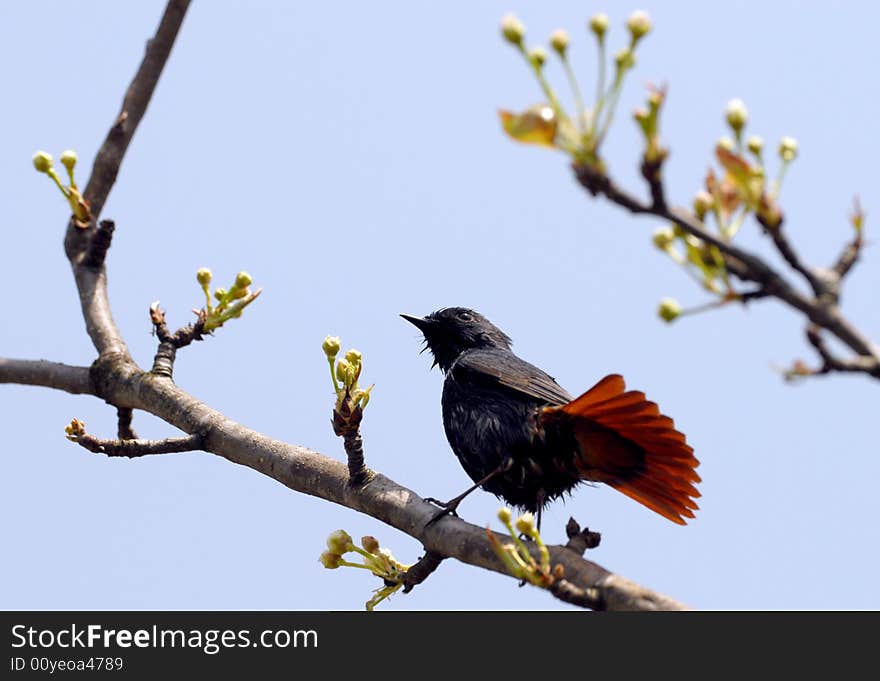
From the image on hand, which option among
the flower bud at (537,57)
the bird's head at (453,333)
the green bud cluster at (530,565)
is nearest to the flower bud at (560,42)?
the flower bud at (537,57)

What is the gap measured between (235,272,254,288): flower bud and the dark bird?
46.3 inches

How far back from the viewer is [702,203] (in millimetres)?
2512

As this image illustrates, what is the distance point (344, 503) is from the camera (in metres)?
4.10

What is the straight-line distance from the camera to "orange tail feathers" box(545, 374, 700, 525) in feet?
14.4

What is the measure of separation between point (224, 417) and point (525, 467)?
57.8 inches

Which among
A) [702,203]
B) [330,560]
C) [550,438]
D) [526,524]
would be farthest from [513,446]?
[702,203]

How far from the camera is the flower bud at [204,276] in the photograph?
175 inches

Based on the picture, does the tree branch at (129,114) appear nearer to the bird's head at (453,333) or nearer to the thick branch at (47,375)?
the thick branch at (47,375)

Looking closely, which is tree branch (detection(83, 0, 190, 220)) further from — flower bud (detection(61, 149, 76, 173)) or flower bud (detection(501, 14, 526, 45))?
flower bud (detection(501, 14, 526, 45))

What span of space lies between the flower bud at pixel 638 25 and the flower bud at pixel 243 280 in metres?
2.39

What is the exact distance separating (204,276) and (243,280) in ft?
0.52
